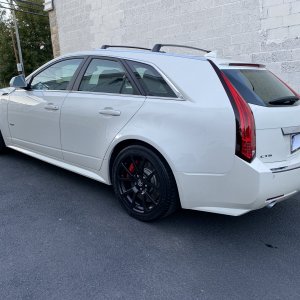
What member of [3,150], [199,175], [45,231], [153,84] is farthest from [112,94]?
[3,150]

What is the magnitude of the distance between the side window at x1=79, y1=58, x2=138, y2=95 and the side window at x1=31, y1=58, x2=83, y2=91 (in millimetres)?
241

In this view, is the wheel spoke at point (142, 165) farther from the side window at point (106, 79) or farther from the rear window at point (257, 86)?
the rear window at point (257, 86)

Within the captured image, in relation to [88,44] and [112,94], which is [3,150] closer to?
[112,94]

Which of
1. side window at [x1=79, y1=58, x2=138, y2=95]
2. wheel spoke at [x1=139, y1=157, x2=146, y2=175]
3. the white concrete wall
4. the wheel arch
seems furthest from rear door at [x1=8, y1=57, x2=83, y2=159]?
the white concrete wall

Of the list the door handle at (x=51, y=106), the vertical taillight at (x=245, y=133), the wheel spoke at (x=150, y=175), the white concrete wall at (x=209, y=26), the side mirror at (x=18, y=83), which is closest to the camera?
the vertical taillight at (x=245, y=133)

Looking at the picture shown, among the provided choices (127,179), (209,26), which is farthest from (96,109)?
(209,26)

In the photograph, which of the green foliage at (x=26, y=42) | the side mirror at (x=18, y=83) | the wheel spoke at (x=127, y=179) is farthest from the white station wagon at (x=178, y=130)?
the green foliage at (x=26, y=42)

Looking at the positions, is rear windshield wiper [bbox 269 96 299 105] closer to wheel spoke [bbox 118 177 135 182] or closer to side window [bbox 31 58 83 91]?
wheel spoke [bbox 118 177 135 182]

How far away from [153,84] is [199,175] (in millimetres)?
941

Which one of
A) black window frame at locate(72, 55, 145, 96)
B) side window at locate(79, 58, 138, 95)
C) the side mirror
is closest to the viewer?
black window frame at locate(72, 55, 145, 96)

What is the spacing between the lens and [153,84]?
9.91ft

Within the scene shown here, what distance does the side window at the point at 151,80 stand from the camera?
9.53ft

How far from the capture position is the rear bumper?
8.15 feet

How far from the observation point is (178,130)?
272cm
